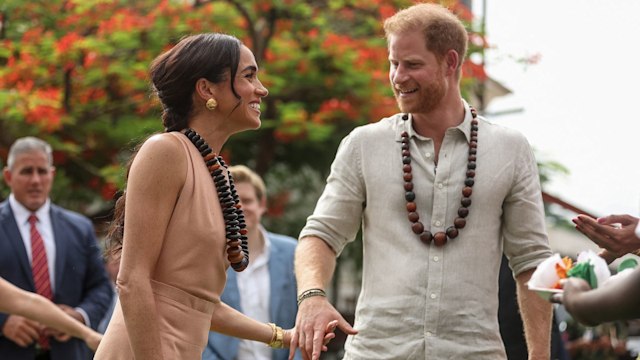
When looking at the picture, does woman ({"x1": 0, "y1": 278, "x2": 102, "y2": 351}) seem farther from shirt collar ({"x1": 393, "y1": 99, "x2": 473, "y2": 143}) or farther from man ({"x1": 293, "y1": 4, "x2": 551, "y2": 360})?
shirt collar ({"x1": 393, "y1": 99, "x2": 473, "y2": 143})

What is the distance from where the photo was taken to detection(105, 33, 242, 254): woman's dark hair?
404 cm

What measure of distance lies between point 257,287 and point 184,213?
372 cm

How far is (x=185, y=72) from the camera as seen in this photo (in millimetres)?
4035

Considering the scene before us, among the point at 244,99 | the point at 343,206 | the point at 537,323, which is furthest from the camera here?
the point at 343,206

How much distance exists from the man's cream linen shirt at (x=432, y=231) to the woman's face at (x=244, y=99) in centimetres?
74

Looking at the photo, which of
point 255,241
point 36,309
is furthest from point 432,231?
point 255,241

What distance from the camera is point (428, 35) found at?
470 centimetres

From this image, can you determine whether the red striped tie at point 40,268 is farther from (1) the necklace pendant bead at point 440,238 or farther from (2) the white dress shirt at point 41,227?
(1) the necklace pendant bead at point 440,238

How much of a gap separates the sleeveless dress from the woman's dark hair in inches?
8.5

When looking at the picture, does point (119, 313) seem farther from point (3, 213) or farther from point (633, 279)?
point (3, 213)

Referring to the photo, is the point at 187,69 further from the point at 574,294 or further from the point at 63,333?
the point at 63,333

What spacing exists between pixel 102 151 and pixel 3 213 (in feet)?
17.3

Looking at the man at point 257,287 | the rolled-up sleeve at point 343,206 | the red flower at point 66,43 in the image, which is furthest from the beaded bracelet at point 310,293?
the red flower at point 66,43

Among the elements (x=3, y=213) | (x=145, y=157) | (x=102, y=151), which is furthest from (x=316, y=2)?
(x=145, y=157)
